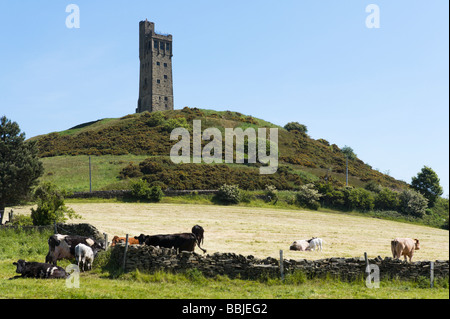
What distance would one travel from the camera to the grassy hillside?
78.6 meters

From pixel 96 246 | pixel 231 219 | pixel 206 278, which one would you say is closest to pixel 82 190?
pixel 231 219

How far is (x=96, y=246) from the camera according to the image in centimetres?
2142

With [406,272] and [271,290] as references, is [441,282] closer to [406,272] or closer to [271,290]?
[406,272]

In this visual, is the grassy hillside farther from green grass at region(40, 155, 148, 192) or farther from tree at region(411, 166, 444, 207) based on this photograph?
tree at region(411, 166, 444, 207)

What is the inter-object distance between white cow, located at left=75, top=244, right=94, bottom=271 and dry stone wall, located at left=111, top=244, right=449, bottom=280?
293 centimetres

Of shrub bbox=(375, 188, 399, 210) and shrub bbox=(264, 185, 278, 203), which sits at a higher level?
shrub bbox=(264, 185, 278, 203)

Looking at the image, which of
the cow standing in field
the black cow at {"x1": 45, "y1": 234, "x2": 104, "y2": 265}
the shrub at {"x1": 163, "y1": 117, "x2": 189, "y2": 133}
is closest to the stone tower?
the shrub at {"x1": 163, "y1": 117, "x2": 189, "y2": 133}

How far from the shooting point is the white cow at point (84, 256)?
1913 cm

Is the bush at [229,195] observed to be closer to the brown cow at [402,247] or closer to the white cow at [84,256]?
the brown cow at [402,247]

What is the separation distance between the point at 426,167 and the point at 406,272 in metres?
69.3

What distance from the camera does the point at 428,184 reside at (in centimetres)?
7738

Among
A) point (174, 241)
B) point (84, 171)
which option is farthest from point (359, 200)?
point (174, 241)

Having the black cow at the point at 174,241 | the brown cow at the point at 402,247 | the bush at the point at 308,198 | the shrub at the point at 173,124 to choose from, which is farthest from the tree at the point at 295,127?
the black cow at the point at 174,241

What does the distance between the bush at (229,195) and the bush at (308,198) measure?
922 centimetres
